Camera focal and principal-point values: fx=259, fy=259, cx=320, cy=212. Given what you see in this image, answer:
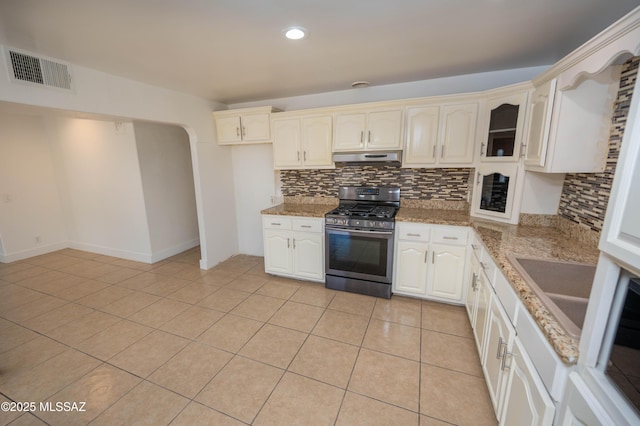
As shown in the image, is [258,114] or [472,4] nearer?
[472,4]

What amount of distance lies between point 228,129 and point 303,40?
81.0 inches

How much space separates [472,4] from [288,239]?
2633 millimetres

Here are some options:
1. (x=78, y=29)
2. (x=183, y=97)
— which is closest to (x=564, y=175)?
(x=78, y=29)

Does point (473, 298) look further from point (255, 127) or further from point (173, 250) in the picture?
point (173, 250)

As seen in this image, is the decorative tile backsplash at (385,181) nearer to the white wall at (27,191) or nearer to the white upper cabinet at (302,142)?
the white upper cabinet at (302,142)

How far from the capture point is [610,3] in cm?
146

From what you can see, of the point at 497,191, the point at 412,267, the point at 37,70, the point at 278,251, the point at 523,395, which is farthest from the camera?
the point at 278,251

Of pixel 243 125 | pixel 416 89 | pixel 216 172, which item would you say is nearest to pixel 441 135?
pixel 416 89

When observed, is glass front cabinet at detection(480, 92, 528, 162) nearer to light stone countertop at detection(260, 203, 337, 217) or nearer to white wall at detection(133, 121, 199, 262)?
light stone countertop at detection(260, 203, 337, 217)

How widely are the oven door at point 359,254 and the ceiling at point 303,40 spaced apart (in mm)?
1654

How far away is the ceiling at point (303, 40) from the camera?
4.84 feet

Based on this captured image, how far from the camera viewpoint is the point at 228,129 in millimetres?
3590

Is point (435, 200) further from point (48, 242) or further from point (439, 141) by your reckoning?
point (48, 242)

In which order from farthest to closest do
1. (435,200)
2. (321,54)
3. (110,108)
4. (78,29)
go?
(435,200) → (110,108) → (321,54) → (78,29)
